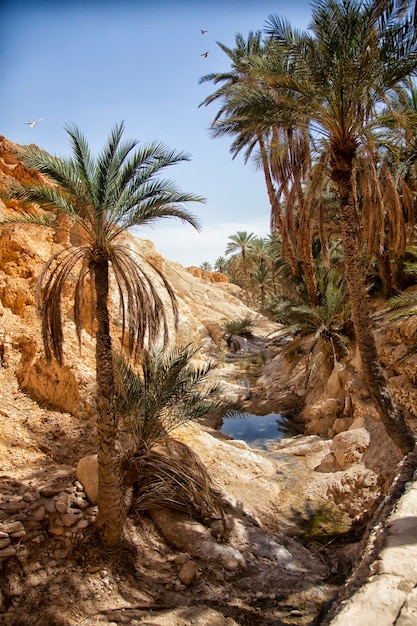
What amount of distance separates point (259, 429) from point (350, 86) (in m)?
12.9

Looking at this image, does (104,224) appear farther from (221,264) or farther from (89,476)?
(221,264)

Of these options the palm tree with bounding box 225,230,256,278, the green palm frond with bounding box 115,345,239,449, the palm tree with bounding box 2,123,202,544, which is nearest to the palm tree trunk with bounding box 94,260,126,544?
the palm tree with bounding box 2,123,202,544

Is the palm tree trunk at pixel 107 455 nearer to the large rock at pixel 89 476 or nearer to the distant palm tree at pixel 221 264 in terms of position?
the large rock at pixel 89 476

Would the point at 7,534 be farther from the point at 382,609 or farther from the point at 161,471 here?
the point at 382,609

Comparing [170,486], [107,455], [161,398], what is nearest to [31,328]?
[161,398]

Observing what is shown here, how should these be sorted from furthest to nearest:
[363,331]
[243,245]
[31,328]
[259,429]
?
[243,245], [259,429], [31,328], [363,331]

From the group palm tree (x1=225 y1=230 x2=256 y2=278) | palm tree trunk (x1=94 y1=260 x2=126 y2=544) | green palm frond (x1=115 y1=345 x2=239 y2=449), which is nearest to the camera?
palm tree trunk (x1=94 y1=260 x2=126 y2=544)

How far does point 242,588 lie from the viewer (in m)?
6.23

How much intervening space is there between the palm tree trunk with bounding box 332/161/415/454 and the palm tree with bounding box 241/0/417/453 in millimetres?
19

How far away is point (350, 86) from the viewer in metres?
7.22

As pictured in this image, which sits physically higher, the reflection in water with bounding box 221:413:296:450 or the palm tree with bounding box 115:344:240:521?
the palm tree with bounding box 115:344:240:521

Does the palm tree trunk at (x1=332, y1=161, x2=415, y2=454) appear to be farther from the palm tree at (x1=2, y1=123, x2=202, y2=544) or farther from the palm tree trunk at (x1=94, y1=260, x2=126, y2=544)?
the palm tree trunk at (x1=94, y1=260, x2=126, y2=544)

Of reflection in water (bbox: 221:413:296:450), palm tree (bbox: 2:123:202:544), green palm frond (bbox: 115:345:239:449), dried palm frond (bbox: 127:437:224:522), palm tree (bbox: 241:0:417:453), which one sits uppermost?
palm tree (bbox: 241:0:417:453)

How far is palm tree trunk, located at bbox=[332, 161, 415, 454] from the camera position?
7.81 meters
